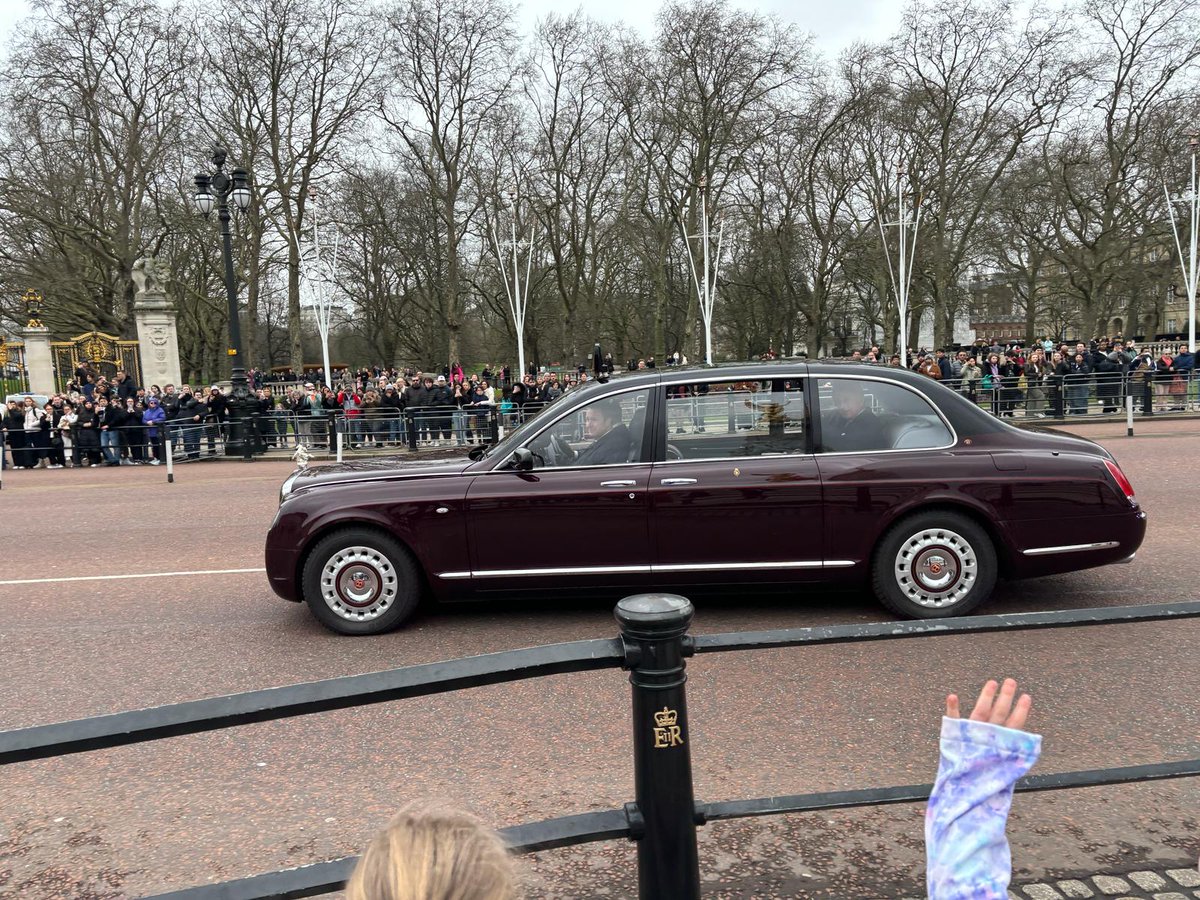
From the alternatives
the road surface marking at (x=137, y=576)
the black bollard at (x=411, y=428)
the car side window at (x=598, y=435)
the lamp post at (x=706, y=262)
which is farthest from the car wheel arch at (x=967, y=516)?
the lamp post at (x=706, y=262)

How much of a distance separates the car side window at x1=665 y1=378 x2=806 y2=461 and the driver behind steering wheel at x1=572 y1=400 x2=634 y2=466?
1.01ft

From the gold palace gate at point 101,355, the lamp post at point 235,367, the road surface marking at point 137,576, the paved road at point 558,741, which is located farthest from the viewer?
the gold palace gate at point 101,355

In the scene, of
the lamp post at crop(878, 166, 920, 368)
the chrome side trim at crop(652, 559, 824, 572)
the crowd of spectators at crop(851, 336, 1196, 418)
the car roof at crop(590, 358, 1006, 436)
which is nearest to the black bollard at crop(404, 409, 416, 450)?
the crowd of spectators at crop(851, 336, 1196, 418)

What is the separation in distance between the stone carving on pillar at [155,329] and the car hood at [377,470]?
27.6m

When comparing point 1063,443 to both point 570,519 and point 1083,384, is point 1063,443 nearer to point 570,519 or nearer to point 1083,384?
point 570,519

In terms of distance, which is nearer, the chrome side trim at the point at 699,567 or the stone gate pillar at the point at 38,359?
the chrome side trim at the point at 699,567

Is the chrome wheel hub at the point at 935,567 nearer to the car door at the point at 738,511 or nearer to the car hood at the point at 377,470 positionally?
the car door at the point at 738,511

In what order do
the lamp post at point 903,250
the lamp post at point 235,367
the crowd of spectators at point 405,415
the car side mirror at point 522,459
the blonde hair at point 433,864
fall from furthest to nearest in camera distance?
the lamp post at point 903,250, the lamp post at point 235,367, the crowd of spectators at point 405,415, the car side mirror at point 522,459, the blonde hair at point 433,864

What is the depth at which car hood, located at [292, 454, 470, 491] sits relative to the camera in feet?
20.4

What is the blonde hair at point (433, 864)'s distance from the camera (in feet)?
4.24

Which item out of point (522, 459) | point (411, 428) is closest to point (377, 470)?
point (522, 459)

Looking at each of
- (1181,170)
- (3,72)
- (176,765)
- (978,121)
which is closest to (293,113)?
(3,72)

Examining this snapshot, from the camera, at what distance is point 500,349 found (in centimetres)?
6047

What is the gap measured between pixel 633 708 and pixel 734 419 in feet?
13.6
